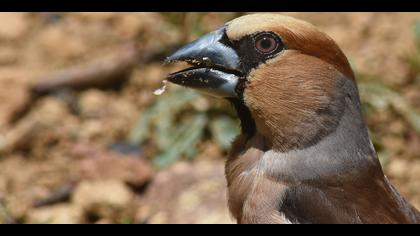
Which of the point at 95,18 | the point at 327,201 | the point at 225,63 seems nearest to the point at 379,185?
the point at 327,201

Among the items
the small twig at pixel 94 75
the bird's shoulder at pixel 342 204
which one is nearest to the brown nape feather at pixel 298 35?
the bird's shoulder at pixel 342 204

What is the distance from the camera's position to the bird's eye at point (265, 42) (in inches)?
160

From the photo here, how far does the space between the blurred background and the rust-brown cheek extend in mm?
1154

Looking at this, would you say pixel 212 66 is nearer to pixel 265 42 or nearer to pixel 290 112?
pixel 265 42

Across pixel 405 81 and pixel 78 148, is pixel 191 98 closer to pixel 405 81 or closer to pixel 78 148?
pixel 78 148

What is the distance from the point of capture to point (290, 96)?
407 centimetres

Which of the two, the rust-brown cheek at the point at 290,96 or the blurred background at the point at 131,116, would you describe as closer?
the rust-brown cheek at the point at 290,96

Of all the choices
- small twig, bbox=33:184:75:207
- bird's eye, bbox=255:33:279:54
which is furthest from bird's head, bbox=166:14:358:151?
small twig, bbox=33:184:75:207

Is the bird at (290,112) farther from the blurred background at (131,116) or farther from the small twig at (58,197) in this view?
the small twig at (58,197)

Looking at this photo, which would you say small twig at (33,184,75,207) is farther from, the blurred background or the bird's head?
the bird's head

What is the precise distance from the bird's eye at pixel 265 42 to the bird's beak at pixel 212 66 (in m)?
0.11

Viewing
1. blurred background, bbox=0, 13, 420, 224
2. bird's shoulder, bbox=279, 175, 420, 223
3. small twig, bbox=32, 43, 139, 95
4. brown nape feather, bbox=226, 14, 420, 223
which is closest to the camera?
bird's shoulder, bbox=279, 175, 420, 223

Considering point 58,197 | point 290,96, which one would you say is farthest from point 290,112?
point 58,197

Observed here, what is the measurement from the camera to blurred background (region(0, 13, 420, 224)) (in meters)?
5.55
